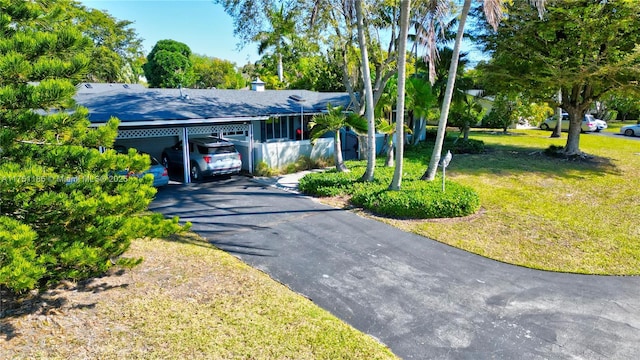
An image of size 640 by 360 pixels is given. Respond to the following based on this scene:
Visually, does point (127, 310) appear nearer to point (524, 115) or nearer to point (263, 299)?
point (263, 299)

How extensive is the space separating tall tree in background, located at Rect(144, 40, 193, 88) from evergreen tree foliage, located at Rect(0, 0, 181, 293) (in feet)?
153

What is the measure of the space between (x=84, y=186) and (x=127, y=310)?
1792mm

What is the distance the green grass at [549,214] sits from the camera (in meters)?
8.09

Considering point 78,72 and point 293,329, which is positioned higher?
point 78,72

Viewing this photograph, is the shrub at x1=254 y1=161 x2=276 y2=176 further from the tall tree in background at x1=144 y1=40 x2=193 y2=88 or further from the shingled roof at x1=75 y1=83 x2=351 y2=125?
the tall tree in background at x1=144 y1=40 x2=193 y2=88

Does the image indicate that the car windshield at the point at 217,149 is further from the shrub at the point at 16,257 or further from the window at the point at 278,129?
the shrub at the point at 16,257

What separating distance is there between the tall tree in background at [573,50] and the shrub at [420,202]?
870 centimetres

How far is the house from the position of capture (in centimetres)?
1319

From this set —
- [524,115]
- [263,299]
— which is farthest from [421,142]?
[263,299]

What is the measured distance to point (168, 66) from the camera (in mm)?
49781

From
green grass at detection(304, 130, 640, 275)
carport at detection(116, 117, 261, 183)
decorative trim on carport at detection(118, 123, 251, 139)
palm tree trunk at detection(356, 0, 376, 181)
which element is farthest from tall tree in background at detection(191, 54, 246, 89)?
palm tree trunk at detection(356, 0, 376, 181)

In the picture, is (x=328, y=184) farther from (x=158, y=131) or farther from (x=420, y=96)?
(x=420, y=96)

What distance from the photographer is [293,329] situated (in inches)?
202

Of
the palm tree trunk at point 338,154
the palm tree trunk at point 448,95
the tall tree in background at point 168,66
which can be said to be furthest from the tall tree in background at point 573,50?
the tall tree in background at point 168,66
